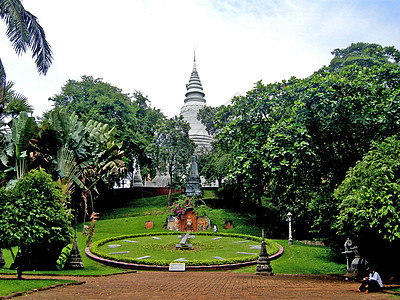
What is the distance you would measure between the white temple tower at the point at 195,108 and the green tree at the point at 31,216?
121ft

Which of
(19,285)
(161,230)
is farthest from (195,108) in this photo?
(19,285)

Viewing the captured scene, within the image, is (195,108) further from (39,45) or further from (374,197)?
(374,197)

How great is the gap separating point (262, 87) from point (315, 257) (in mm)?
8805

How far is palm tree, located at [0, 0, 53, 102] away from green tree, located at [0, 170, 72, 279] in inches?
153

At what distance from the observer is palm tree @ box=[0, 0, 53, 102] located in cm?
1084

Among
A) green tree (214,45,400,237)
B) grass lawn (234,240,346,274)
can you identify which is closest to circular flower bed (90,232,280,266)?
grass lawn (234,240,346,274)

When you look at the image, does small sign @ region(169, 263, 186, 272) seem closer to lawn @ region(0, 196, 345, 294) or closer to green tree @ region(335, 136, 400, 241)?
lawn @ region(0, 196, 345, 294)

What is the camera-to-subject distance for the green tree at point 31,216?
8.45 meters

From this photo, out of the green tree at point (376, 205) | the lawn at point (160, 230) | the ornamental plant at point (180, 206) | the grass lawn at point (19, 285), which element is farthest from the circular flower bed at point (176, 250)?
the grass lawn at point (19, 285)

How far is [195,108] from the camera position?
50438 mm

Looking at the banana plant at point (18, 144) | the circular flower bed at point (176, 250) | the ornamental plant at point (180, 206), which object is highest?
the banana plant at point (18, 144)

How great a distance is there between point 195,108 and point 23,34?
131 ft

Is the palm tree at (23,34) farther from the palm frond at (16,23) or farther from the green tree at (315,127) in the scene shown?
the green tree at (315,127)

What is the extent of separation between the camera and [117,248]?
17.6 metres
